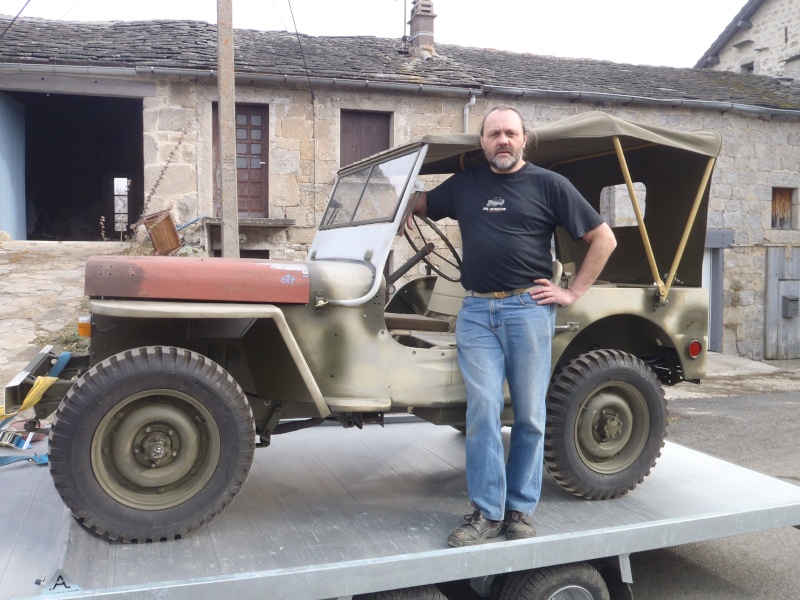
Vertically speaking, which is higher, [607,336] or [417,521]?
[607,336]

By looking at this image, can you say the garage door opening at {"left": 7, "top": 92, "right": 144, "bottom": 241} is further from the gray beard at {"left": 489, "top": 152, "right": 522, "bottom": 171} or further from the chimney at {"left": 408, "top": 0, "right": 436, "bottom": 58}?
the gray beard at {"left": 489, "top": 152, "right": 522, "bottom": 171}

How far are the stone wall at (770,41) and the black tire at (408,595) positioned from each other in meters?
17.6

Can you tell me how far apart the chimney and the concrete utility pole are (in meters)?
5.19

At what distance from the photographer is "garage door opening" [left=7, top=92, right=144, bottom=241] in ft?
59.0

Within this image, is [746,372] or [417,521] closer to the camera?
[417,521]

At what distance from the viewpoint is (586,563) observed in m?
3.10

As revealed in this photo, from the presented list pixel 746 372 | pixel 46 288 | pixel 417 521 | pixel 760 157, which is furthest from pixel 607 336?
pixel 760 157

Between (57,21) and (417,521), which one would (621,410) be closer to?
(417,521)

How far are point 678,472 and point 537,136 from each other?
197 centimetres

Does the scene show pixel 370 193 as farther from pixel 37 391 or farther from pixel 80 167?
pixel 80 167

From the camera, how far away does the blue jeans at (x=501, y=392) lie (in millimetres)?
3004

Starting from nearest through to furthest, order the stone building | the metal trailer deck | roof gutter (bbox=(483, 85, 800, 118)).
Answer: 1. the metal trailer deck
2. roof gutter (bbox=(483, 85, 800, 118))
3. the stone building

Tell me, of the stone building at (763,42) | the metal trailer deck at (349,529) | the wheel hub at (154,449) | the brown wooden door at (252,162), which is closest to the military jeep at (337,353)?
the wheel hub at (154,449)

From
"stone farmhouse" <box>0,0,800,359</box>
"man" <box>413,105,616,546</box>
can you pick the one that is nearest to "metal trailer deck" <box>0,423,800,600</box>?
"man" <box>413,105,616,546</box>
